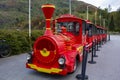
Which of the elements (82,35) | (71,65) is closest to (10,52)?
(82,35)

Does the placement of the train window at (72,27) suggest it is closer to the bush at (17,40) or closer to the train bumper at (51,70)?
the train bumper at (51,70)

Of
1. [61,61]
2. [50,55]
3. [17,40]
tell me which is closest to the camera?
[61,61]

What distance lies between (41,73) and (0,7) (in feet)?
113

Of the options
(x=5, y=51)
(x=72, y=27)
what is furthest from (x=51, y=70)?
(x=5, y=51)

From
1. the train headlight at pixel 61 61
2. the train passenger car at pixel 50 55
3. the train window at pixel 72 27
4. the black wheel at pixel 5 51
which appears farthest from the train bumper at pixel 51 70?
the black wheel at pixel 5 51

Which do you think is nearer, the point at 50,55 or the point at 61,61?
the point at 61,61

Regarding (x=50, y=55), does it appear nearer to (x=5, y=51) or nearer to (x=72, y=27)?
(x=72, y=27)

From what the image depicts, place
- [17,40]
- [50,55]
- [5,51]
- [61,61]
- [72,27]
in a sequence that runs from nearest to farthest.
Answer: [61,61], [50,55], [72,27], [5,51], [17,40]

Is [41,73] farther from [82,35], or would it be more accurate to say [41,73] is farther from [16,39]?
[16,39]

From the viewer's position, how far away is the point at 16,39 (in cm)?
986

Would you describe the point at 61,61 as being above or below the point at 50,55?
below

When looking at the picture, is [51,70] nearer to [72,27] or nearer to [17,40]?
[72,27]

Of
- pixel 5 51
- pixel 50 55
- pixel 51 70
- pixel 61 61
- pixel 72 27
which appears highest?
pixel 72 27

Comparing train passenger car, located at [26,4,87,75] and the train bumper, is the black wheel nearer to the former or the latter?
train passenger car, located at [26,4,87,75]
